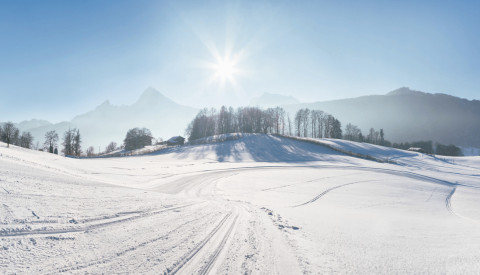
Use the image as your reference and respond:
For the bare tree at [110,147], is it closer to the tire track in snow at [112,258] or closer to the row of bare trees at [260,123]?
the row of bare trees at [260,123]

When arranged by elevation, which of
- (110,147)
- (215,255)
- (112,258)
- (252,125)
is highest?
(252,125)

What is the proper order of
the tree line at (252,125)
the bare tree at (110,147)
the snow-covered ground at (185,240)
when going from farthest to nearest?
the bare tree at (110,147), the tree line at (252,125), the snow-covered ground at (185,240)

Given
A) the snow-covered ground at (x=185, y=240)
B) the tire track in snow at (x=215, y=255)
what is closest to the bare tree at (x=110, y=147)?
the snow-covered ground at (x=185, y=240)

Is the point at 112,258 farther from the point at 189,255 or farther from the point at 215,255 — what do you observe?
the point at 215,255

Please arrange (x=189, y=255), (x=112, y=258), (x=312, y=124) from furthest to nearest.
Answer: (x=312, y=124)
(x=189, y=255)
(x=112, y=258)

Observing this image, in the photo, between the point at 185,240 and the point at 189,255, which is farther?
the point at 185,240

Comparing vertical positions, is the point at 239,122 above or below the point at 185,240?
above

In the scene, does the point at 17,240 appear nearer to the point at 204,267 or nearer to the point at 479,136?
the point at 204,267

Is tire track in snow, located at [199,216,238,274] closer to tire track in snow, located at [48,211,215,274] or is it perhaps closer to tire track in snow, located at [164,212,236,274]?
tire track in snow, located at [164,212,236,274]

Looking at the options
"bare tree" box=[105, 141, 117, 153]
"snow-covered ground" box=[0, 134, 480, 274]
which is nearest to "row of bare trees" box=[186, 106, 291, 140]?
"bare tree" box=[105, 141, 117, 153]

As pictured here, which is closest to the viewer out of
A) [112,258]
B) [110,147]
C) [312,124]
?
[112,258]

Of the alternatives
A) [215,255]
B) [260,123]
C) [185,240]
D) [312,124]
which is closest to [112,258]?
[185,240]

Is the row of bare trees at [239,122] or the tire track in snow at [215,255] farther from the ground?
the row of bare trees at [239,122]

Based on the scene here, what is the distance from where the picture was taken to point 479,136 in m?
187
